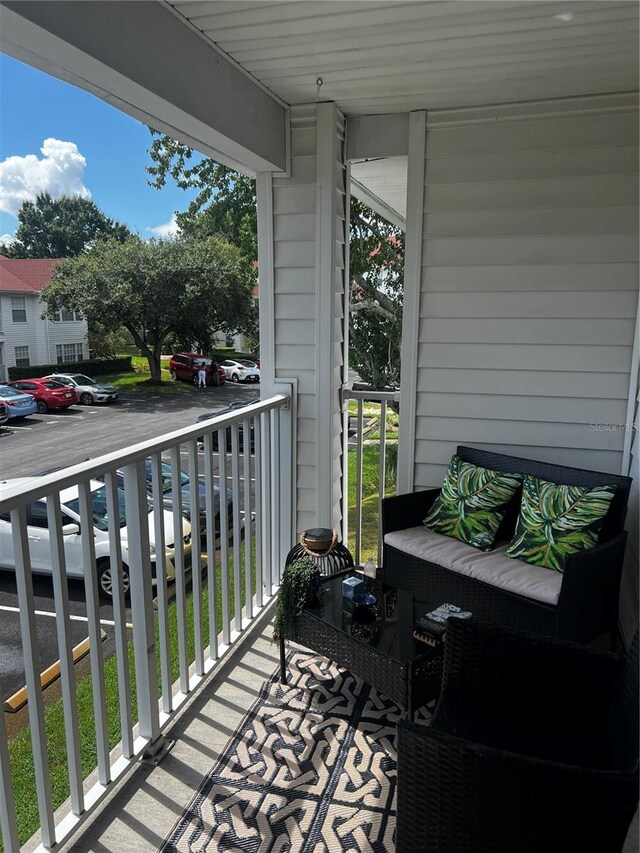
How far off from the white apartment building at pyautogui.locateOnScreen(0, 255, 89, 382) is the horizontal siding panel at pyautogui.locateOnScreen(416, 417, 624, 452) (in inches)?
77.8

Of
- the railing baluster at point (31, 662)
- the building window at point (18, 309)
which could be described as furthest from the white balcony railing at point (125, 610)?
the building window at point (18, 309)

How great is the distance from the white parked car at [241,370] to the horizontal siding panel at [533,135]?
55.1 inches

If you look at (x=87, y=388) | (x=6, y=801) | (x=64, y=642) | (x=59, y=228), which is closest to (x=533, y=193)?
(x=59, y=228)

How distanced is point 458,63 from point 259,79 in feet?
2.81

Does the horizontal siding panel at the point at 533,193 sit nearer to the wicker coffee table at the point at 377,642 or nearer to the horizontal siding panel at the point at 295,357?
the horizontal siding panel at the point at 295,357

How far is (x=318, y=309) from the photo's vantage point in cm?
315

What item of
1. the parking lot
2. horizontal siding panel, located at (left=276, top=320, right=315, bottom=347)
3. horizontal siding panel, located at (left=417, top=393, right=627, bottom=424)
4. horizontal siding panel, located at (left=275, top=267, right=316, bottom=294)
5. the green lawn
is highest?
horizontal siding panel, located at (left=275, top=267, right=316, bottom=294)

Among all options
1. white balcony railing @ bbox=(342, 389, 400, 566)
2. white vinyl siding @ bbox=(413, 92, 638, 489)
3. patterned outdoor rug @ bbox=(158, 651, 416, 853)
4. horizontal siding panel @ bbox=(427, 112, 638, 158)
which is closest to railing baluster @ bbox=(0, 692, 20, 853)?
patterned outdoor rug @ bbox=(158, 651, 416, 853)

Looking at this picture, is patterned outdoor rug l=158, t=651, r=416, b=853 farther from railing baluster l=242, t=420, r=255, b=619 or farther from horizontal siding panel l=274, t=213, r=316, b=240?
horizontal siding panel l=274, t=213, r=316, b=240

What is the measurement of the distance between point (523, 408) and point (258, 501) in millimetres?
1440

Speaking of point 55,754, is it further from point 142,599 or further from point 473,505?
point 473,505

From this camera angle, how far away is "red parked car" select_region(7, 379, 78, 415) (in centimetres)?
163

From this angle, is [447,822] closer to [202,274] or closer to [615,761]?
[615,761]

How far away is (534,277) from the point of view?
2977 millimetres
